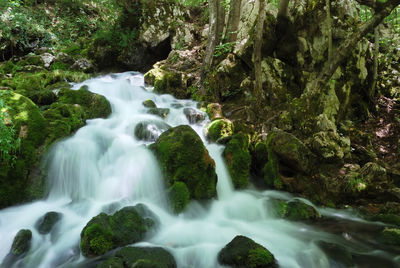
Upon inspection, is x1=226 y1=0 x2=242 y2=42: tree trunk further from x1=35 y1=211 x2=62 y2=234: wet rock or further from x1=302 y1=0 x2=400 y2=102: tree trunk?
x1=35 y1=211 x2=62 y2=234: wet rock

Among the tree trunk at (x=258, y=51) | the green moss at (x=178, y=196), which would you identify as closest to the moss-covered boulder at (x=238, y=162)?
the green moss at (x=178, y=196)

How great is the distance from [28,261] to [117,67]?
1242 cm

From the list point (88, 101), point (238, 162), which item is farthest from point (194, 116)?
point (88, 101)

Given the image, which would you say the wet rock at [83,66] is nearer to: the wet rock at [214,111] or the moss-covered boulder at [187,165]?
the wet rock at [214,111]

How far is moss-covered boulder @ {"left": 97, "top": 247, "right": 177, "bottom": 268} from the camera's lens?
3.15 meters

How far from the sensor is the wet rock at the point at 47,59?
11669 millimetres

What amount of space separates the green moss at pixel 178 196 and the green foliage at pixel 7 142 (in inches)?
116

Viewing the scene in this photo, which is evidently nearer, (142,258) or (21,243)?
(142,258)

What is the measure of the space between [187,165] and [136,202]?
126 centimetres

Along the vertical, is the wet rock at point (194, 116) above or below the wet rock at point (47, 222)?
above

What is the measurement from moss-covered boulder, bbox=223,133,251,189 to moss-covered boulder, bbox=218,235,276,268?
2664 mm

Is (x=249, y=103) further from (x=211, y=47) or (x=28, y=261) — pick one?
(x=28, y=261)

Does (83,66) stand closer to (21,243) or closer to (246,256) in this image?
(21,243)

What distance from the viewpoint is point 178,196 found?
201 inches
